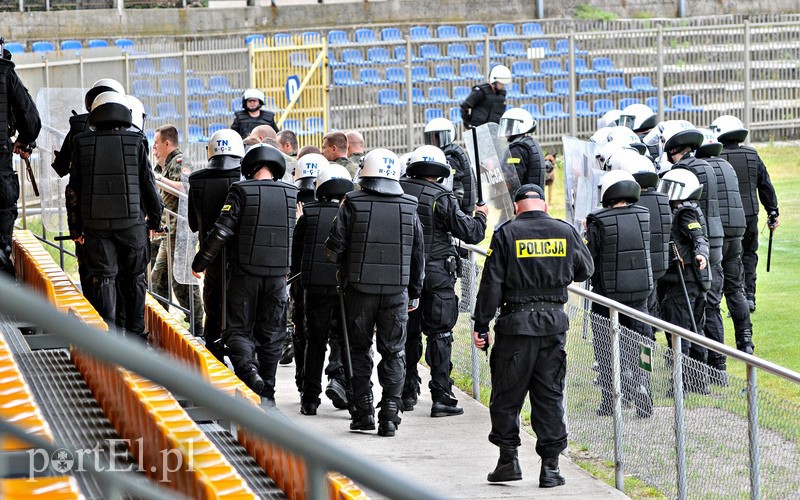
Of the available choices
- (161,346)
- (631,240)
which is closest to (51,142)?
(161,346)

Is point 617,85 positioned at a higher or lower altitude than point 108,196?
higher

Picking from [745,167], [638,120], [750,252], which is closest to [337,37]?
[638,120]

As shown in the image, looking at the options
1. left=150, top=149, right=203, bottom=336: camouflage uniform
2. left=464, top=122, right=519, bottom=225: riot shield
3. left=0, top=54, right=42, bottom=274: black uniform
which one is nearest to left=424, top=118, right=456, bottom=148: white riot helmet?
left=464, top=122, right=519, bottom=225: riot shield

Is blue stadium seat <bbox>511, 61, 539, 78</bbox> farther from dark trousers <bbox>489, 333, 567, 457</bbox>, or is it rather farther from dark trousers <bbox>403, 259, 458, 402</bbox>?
dark trousers <bbox>489, 333, 567, 457</bbox>

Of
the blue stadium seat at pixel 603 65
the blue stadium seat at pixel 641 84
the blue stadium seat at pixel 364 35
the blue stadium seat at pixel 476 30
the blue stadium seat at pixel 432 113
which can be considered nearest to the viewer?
the blue stadium seat at pixel 432 113

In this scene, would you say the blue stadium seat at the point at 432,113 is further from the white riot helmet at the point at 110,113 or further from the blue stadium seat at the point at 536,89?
the white riot helmet at the point at 110,113

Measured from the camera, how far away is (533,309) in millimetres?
7652

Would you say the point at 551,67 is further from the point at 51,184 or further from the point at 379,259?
the point at 379,259

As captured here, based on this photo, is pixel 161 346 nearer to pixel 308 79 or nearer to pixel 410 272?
pixel 410 272

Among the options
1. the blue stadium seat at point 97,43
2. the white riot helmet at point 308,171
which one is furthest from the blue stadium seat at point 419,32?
the white riot helmet at point 308,171

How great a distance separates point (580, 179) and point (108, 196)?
544 cm

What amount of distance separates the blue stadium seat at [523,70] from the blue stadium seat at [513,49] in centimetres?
18

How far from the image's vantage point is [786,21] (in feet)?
91.4

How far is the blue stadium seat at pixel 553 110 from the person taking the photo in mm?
25781
